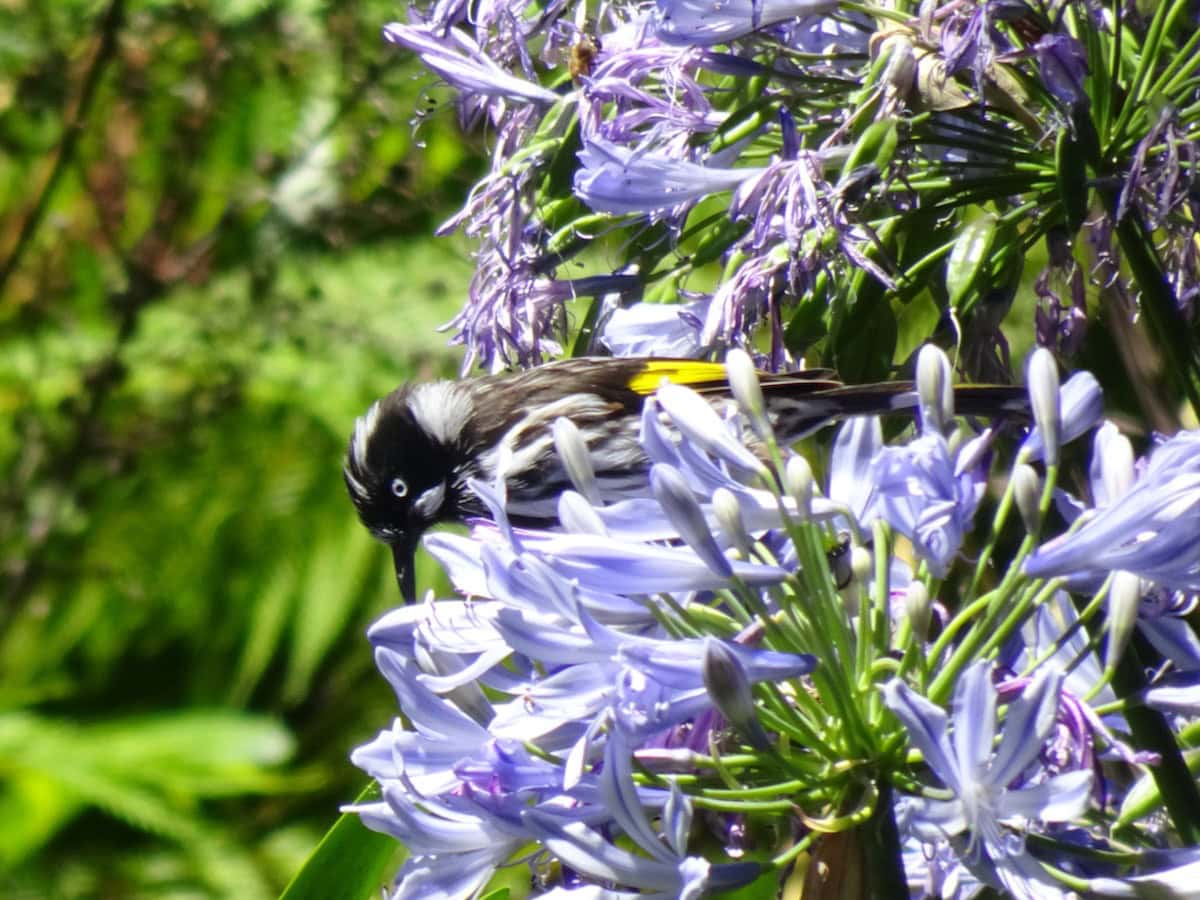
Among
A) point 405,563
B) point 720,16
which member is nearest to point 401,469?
point 405,563

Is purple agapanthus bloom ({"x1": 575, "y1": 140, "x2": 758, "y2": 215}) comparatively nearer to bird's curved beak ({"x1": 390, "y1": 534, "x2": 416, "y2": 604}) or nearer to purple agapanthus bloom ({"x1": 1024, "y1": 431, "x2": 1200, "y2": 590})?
purple agapanthus bloom ({"x1": 1024, "y1": 431, "x2": 1200, "y2": 590})

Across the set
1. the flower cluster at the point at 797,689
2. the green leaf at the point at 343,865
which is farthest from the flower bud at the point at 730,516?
the green leaf at the point at 343,865

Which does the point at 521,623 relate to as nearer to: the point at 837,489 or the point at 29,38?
the point at 837,489

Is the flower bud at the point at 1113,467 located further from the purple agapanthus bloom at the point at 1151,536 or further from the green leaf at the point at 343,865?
the green leaf at the point at 343,865

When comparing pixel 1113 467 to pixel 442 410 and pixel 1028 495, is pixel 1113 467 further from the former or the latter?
pixel 442 410

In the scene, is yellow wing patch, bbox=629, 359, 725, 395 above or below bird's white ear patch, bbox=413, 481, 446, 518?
above

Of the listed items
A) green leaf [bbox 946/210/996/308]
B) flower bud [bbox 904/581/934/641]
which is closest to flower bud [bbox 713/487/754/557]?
flower bud [bbox 904/581/934/641]

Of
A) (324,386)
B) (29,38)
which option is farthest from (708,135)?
(324,386)
